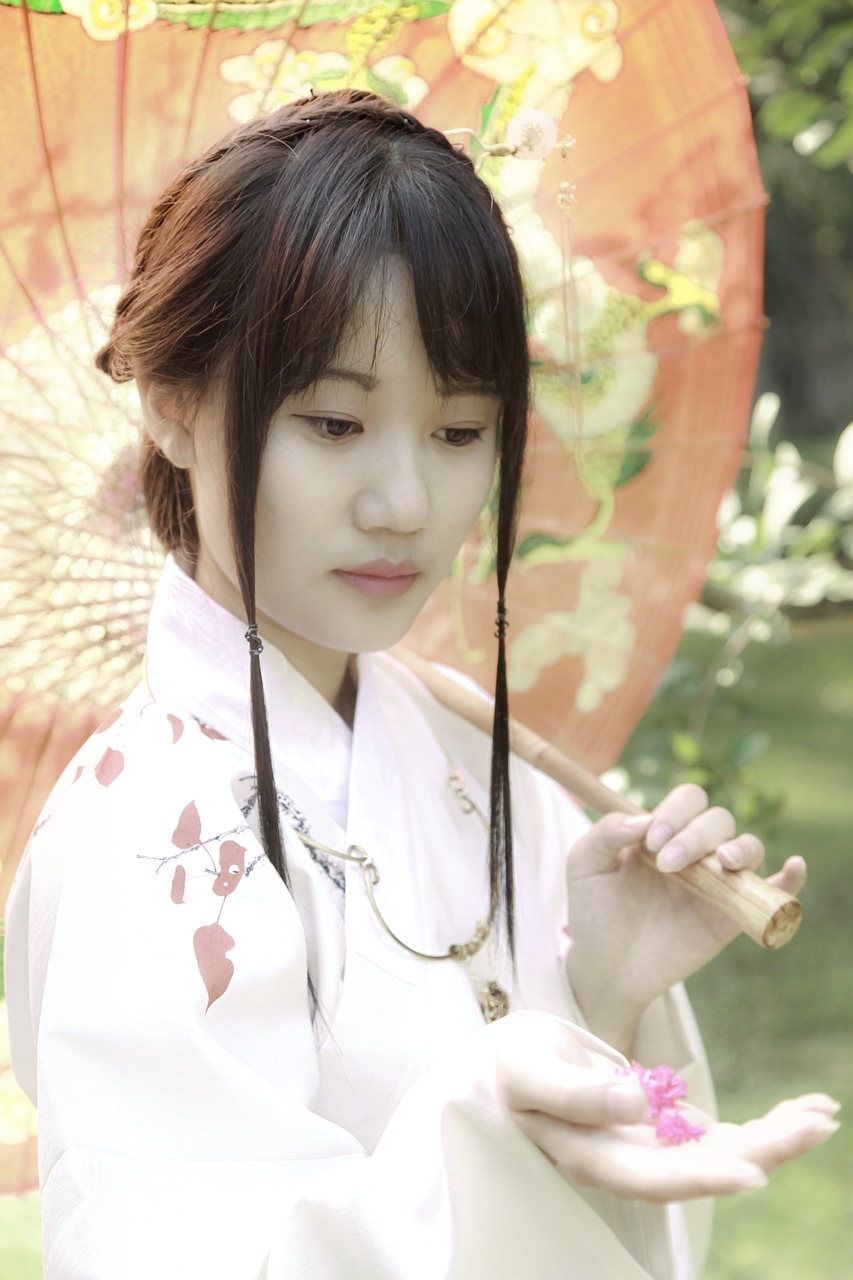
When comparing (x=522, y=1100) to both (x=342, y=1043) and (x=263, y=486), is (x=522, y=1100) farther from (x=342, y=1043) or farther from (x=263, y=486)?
(x=263, y=486)

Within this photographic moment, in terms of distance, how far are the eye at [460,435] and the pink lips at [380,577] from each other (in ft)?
0.39

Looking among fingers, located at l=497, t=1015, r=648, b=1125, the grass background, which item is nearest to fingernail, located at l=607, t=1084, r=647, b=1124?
fingers, located at l=497, t=1015, r=648, b=1125

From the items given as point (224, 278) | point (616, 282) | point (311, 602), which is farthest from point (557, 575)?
point (224, 278)

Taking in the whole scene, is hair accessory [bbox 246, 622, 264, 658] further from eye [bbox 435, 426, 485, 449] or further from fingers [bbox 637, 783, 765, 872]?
fingers [bbox 637, 783, 765, 872]

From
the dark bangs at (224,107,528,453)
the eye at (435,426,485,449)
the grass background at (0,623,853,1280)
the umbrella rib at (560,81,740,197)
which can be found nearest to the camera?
the dark bangs at (224,107,528,453)

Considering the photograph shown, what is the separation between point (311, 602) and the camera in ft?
4.07

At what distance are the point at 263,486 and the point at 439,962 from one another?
0.47 m

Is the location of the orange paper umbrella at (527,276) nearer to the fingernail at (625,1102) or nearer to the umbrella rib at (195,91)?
the umbrella rib at (195,91)

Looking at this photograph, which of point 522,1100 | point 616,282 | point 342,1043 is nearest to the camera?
point 522,1100

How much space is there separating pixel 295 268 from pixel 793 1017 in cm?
264

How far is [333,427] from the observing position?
3.84 ft

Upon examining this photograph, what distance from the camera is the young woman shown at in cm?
96

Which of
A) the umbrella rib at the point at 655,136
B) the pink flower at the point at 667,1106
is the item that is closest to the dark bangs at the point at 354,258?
the umbrella rib at the point at 655,136

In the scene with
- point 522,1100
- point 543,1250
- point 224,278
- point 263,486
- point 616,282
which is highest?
point 616,282
